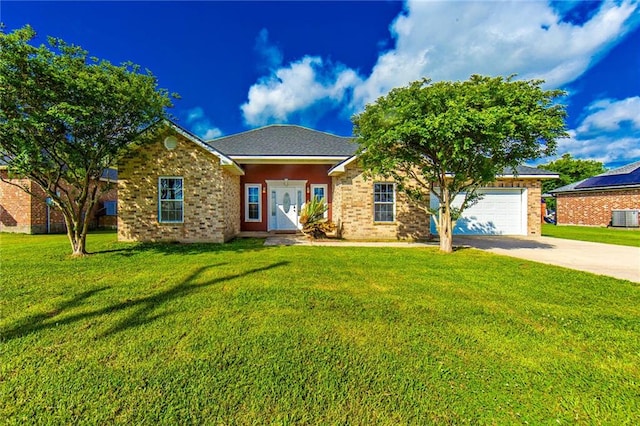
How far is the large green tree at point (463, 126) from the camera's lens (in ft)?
21.7

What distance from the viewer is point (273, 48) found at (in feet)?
53.9

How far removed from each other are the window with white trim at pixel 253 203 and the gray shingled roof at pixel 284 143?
65.5 inches

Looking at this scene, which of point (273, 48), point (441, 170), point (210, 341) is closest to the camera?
point (210, 341)

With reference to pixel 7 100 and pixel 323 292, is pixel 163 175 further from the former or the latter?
pixel 323 292

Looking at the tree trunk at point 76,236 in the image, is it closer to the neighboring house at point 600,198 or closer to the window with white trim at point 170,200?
the window with white trim at point 170,200

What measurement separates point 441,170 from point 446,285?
4.48 m

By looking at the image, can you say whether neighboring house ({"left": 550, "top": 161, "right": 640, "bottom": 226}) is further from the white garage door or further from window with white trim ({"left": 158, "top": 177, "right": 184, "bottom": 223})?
window with white trim ({"left": 158, "top": 177, "right": 184, "bottom": 223})

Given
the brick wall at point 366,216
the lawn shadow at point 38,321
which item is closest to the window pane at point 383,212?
the brick wall at point 366,216

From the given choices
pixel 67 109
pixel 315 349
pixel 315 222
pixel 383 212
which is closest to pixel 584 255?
pixel 383 212

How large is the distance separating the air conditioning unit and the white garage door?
34.1 ft

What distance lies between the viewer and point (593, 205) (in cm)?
1892

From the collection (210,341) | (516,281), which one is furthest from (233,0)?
(516,281)

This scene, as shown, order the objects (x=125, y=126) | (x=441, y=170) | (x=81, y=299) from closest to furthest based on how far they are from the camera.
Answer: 1. (x=81, y=299)
2. (x=125, y=126)
3. (x=441, y=170)

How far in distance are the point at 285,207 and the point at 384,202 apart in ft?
16.3
